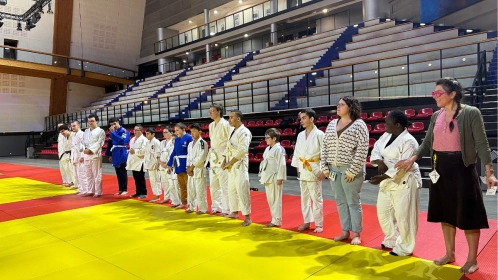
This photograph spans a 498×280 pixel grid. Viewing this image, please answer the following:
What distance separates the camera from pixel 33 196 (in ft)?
23.1

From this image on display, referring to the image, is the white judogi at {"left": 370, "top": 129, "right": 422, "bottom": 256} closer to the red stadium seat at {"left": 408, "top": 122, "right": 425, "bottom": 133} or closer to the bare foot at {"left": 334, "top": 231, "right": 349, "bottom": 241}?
the bare foot at {"left": 334, "top": 231, "right": 349, "bottom": 241}

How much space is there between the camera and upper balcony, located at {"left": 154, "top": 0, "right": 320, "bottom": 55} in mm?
18516

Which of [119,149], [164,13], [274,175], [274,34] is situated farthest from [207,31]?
[274,175]

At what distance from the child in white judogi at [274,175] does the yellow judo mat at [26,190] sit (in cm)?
523

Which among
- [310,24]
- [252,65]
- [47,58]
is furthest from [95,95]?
[310,24]

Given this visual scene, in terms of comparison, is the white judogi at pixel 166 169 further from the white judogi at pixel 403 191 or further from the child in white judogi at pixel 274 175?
the white judogi at pixel 403 191

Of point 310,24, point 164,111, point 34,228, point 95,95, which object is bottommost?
point 34,228

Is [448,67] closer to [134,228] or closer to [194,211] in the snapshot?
[194,211]

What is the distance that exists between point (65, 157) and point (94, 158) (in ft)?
7.15

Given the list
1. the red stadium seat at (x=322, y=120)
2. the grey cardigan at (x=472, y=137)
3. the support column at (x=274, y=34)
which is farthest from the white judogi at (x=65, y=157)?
the support column at (x=274, y=34)

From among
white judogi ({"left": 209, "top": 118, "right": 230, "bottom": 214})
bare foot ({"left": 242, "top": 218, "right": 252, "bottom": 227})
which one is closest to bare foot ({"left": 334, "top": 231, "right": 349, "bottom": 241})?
bare foot ({"left": 242, "top": 218, "right": 252, "bottom": 227})

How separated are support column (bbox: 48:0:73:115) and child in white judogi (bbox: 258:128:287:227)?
19.6 meters

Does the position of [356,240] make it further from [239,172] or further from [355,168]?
[239,172]

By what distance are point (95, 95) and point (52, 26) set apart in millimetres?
5194
